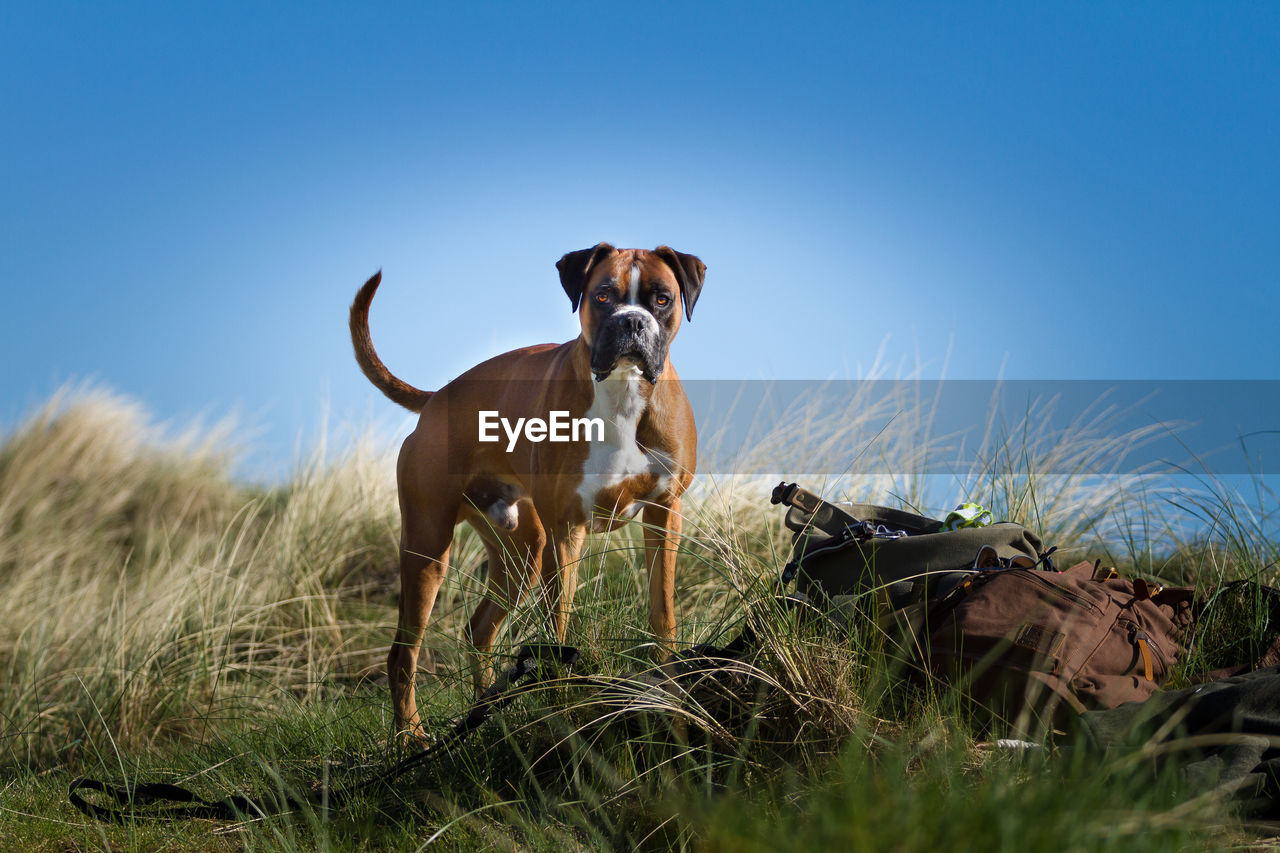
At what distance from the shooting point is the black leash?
2.79 meters

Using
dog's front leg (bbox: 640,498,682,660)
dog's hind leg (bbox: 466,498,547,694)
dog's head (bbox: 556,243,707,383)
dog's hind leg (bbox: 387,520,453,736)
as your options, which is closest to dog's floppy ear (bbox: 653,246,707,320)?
dog's head (bbox: 556,243,707,383)

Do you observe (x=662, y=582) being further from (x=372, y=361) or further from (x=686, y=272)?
(x=372, y=361)

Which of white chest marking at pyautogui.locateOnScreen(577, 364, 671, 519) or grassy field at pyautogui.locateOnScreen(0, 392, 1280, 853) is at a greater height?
white chest marking at pyautogui.locateOnScreen(577, 364, 671, 519)

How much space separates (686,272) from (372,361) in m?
1.89

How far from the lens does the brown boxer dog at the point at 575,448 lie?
378 centimetres

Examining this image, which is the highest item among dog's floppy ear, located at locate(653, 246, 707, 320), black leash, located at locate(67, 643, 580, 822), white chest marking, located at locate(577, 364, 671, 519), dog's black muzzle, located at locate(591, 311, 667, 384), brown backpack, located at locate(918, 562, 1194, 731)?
dog's floppy ear, located at locate(653, 246, 707, 320)

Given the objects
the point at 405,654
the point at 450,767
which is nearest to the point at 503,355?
the point at 405,654

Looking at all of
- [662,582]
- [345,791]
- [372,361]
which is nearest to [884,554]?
[662,582]

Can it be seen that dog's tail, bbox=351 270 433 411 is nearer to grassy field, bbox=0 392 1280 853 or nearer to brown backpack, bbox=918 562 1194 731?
grassy field, bbox=0 392 1280 853

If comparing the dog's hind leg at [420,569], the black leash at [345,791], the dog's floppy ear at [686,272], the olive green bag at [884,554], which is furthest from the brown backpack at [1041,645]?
the dog's hind leg at [420,569]

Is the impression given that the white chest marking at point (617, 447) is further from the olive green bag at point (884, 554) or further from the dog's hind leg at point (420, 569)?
the dog's hind leg at point (420, 569)

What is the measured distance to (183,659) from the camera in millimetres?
5496

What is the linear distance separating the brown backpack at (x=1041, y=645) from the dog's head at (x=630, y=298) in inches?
59.5

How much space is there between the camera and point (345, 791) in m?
2.79
